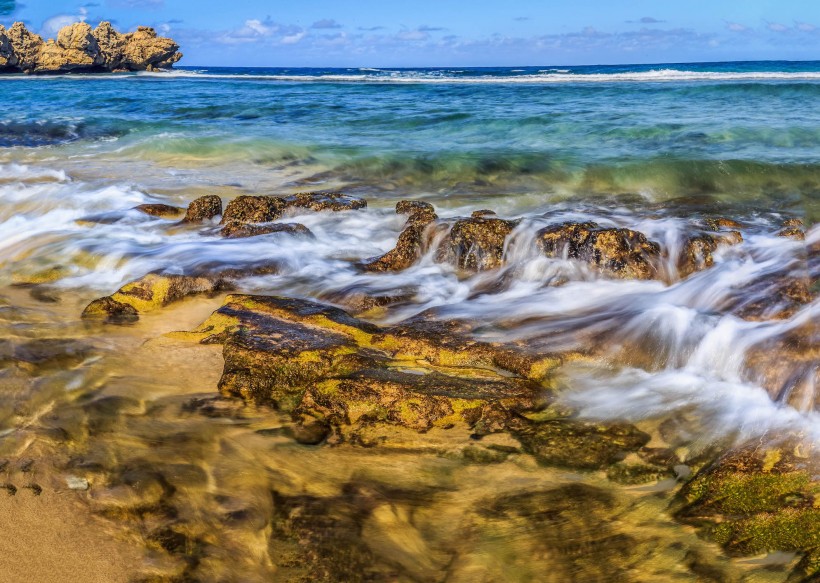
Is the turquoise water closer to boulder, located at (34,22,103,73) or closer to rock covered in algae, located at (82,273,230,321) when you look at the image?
rock covered in algae, located at (82,273,230,321)

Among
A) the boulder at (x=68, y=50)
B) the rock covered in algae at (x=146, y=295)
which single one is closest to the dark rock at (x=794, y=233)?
the rock covered in algae at (x=146, y=295)

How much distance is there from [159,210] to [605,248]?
193 inches

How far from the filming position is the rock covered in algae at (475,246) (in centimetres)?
574

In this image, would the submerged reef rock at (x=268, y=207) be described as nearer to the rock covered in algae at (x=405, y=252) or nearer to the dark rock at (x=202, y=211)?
the dark rock at (x=202, y=211)

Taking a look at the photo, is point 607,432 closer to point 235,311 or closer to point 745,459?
point 745,459

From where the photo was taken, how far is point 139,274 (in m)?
5.68

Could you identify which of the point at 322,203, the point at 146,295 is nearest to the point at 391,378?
the point at 146,295

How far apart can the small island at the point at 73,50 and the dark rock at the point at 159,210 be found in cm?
7586

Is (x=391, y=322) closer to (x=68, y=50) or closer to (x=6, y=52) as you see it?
(x=6, y=52)

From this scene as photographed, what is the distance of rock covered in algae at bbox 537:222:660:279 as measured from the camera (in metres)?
5.28

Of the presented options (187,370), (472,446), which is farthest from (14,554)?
(472,446)

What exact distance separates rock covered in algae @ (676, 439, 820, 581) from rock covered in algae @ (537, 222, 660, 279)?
2.41m

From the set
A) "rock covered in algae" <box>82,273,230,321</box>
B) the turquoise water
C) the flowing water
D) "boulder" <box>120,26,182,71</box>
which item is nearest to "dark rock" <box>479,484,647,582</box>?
the flowing water

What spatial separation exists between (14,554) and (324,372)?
164 centimetres
